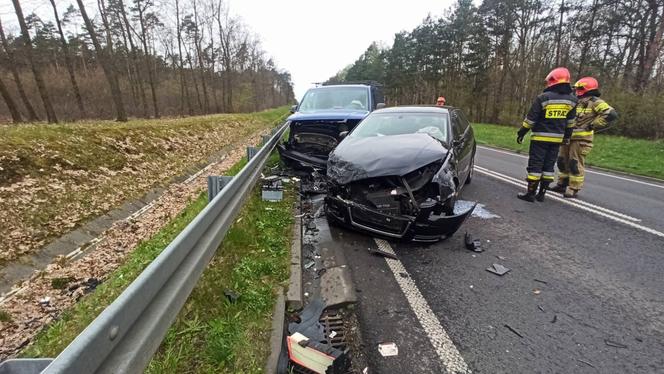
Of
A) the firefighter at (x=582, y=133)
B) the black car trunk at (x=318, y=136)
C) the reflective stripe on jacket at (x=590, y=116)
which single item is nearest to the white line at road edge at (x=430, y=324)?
the black car trunk at (x=318, y=136)

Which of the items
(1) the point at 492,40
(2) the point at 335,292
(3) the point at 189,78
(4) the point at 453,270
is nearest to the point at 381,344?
(2) the point at 335,292

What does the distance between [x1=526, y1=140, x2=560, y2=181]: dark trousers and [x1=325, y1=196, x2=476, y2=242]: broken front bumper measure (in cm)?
261

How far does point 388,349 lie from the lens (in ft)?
7.63

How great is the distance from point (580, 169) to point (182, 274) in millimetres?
6699

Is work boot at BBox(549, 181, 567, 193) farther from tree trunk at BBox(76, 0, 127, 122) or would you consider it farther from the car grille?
tree trunk at BBox(76, 0, 127, 122)

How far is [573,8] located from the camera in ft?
79.3

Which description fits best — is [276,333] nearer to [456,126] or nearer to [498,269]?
[498,269]

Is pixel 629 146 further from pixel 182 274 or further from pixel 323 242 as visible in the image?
pixel 182 274

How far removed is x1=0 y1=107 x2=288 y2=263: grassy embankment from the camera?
4.41 metres

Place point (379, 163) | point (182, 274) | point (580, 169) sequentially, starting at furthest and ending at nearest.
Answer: point (580, 169), point (379, 163), point (182, 274)

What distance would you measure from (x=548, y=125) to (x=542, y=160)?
0.58m

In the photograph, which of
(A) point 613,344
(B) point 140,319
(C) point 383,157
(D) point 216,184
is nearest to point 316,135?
(C) point 383,157

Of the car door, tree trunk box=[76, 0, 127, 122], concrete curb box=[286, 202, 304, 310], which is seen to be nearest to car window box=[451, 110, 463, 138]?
the car door

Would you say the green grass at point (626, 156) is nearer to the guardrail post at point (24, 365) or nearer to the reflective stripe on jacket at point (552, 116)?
the reflective stripe on jacket at point (552, 116)
